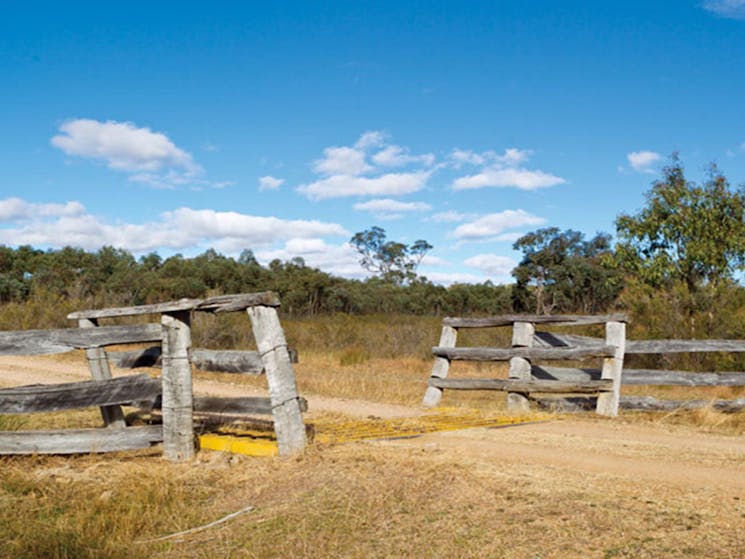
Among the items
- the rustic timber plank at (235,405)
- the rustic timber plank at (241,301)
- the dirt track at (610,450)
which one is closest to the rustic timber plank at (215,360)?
the rustic timber plank at (235,405)

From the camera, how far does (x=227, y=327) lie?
1061 inches

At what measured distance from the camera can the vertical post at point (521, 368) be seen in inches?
463

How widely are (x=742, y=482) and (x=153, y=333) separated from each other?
18.6ft

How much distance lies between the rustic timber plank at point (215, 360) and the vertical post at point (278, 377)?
0.79ft

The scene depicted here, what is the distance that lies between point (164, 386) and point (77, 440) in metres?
0.99

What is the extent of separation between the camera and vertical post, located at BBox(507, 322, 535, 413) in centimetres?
1175

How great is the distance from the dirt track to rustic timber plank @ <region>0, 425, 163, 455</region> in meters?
2.65

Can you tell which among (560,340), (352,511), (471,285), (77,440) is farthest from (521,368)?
(471,285)

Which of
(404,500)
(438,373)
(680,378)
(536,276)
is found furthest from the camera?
(536,276)

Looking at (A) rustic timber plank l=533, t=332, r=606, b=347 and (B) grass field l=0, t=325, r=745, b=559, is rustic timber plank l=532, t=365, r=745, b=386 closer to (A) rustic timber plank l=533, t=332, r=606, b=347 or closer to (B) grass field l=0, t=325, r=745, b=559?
(A) rustic timber plank l=533, t=332, r=606, b=347

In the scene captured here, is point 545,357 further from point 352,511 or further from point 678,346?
point 352,511

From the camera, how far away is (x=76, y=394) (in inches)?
287

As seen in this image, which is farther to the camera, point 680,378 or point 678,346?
point 680,378

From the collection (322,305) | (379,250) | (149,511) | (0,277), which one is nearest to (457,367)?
(149,511)
